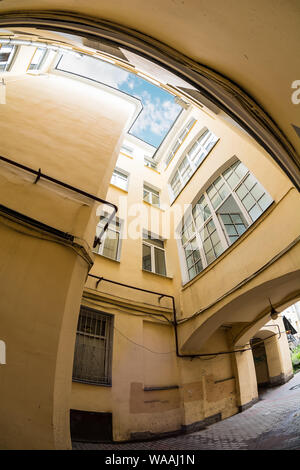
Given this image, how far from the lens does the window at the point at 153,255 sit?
882 cm

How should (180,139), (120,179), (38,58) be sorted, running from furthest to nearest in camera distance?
(180,139) → (120,179) → (38,58)

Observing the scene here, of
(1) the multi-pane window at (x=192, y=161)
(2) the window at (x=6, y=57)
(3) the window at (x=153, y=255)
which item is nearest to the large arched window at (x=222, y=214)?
(3) the window at (x=153, y=255)

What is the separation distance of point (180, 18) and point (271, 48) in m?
0.90

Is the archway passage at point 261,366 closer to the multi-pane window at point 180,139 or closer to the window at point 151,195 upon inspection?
the window at point 151,195

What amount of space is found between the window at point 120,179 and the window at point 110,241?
2.45m

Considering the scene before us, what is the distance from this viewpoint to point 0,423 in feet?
6.43

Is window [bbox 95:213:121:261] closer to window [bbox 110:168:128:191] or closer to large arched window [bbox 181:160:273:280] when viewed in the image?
window [bbox 110:168:128:191]

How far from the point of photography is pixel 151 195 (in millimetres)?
11820

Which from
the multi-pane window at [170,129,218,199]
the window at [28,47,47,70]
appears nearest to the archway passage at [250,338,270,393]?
the multi-pane window at [170,129,218,199]

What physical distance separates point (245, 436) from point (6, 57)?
36.0 ft

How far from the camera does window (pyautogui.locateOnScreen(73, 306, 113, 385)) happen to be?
555 centimetres

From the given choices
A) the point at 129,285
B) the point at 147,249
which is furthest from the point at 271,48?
the point at 147,249

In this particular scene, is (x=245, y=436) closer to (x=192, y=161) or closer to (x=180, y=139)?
(x=192, y=161)

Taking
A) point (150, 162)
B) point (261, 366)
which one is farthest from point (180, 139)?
point (261, 366)
